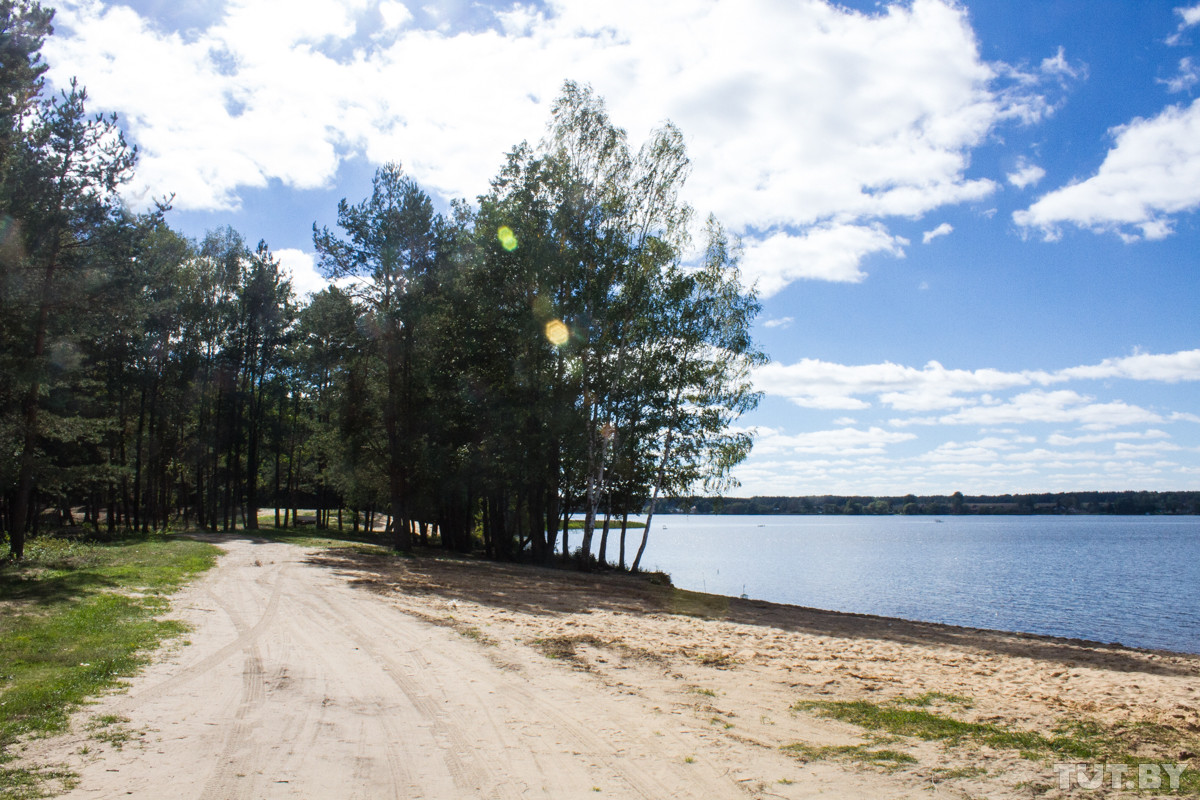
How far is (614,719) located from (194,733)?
410 centimetres

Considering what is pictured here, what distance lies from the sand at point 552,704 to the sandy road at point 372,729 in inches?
1.0

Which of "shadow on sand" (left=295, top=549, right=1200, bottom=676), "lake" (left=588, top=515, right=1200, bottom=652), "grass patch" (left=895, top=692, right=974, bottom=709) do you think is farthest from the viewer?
"lake" (left=588, top=515, right=1200, bottom=652)

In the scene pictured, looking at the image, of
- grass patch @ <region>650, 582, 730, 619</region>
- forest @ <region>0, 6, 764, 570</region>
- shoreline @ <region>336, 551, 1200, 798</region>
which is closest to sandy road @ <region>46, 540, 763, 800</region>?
shoreline @ <region>336, 551, 1200, 798</region>

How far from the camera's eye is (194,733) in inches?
247

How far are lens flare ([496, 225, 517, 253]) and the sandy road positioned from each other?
59.4 ft

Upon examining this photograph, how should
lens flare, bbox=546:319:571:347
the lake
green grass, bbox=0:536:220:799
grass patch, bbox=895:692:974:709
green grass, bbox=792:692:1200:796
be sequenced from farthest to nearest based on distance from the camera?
lens flare, bbox=546:319:571:347 → the lake → grass patch, bbox=895:692:974:709 → green grass, bbox=792:692:1200:796 → green grass, bbox=0:536:220:799

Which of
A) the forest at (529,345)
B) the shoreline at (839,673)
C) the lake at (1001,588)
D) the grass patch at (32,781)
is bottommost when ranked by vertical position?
the lake at (1001,588)

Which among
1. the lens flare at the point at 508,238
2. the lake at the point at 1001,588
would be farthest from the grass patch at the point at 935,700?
the lens flare at the point at 508,238

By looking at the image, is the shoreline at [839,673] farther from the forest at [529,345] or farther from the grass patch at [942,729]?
the forest at [529,345]

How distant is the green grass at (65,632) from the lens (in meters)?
6.35

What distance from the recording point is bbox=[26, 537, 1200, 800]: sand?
5617mm

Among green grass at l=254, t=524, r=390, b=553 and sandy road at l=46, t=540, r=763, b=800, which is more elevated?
sandy road at l=46, t=540, r=763, b=800

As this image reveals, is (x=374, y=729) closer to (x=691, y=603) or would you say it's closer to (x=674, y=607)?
(x=674, y=607)

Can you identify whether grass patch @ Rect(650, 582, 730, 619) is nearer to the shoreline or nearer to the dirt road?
the shoreline
